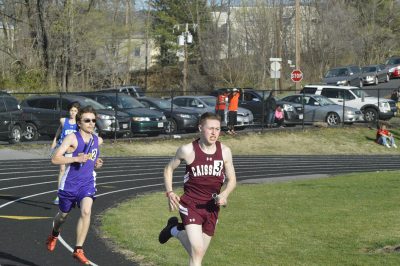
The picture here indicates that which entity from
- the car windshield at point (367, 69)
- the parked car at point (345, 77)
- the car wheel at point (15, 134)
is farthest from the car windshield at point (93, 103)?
the car windshield at point (367, 69)

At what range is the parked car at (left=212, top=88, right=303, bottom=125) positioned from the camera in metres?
38.6

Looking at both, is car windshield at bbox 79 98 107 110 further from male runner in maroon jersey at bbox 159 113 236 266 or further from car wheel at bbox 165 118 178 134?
male runner in maroon jersey at bbox 159 113 236 266

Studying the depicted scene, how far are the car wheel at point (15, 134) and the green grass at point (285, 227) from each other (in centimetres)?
1244

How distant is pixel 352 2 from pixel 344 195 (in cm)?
7346

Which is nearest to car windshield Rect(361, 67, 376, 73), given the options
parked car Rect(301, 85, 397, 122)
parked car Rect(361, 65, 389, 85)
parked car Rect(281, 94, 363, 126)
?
parked car Rect(361, 65, 389, 85)

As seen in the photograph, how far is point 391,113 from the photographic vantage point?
41.8m

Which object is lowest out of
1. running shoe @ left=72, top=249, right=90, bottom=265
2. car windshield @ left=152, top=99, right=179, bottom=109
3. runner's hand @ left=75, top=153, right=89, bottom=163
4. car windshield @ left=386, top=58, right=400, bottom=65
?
running shoe @ left=72, top=249, right=90, bottom=265

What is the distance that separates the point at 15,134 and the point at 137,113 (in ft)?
16.9

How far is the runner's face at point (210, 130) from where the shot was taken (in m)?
8.01

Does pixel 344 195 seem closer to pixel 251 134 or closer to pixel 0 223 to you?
pixel 0 223

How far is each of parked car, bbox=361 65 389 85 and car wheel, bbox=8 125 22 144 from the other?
3539 cm

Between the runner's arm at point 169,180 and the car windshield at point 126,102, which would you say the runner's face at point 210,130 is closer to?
the runner's arm at point 169,180

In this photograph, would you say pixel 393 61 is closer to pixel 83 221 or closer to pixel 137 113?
pixel 137 113

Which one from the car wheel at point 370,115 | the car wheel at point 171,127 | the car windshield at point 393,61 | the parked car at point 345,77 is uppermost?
the car windshield at point 393,61
